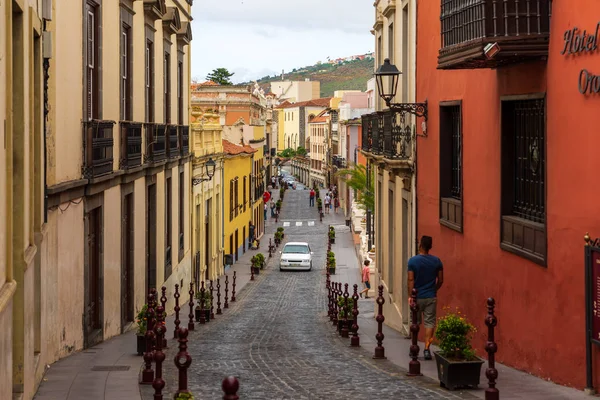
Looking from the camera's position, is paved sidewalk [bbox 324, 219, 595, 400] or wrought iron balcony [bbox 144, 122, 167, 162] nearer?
paved sidewalk [bbox 324, 219, 595, 400]

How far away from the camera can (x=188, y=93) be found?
28.6 meters

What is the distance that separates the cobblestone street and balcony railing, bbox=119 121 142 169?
3367 mm

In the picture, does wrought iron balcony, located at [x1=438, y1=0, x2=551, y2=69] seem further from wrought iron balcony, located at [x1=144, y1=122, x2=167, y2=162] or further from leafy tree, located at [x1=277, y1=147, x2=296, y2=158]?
leafy tree, located at [x1=277, y1=147, x2=296, y2=158]

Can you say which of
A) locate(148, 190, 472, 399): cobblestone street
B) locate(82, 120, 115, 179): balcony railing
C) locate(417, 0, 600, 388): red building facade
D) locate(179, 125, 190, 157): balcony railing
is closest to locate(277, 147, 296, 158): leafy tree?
locate(179, 125, 190, 157): balcony railing

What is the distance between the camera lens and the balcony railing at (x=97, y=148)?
1404cm

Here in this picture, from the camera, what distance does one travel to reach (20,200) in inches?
325

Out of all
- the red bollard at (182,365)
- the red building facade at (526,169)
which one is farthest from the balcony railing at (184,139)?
the red bollard at (182,365)

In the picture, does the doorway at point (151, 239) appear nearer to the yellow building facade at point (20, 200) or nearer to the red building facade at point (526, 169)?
the red building facade at point (526, 169)

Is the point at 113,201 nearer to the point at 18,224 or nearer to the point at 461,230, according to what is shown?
the point at 461,230

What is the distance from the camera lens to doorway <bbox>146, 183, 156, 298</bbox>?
2102 cm

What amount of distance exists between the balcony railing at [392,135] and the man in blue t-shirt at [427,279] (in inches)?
206

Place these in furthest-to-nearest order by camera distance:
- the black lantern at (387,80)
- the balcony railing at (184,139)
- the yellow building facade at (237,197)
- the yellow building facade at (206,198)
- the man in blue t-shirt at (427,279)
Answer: the yellow building facade at (237,197), the yellow building facade at (206,198), the balcony railing at (184,139), the black lantern at (387,80), the man in blue t-shirt at (427,279)

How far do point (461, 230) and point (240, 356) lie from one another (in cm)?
363

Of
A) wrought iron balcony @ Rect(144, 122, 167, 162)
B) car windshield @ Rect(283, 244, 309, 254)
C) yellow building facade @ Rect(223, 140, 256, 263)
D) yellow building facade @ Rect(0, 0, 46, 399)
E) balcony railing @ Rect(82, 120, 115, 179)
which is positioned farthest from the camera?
car windshield @ Rect(283, 244, 309, 254)
